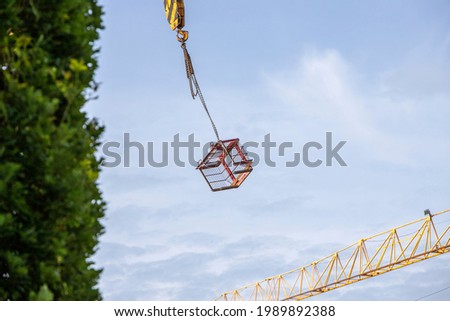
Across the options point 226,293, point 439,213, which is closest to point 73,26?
point 439,213

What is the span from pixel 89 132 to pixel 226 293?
217 feet

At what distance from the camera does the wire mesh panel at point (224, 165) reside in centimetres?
2392

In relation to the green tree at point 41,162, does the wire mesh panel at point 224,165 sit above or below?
above

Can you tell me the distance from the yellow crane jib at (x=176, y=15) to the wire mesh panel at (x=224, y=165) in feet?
22.5

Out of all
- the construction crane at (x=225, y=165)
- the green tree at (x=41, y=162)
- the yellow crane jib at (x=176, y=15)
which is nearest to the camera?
the green tree at (x=41, y=162)

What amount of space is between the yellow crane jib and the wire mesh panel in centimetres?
686

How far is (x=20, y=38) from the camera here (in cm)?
706

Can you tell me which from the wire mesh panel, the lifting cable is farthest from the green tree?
the wire mesh panel

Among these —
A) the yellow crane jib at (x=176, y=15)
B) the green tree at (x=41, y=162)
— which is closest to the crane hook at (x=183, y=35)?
the yellow crane jib at (x=176, y=15)

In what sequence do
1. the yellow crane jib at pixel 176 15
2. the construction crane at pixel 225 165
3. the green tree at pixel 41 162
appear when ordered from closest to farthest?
the green tree at pixel 41 162, the yellow crane jib at pixel 176 15, the construction crane at pixel 225 165

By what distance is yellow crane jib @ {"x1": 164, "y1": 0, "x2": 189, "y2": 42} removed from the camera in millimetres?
17781

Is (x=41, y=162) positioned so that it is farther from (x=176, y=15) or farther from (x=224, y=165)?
(x=224, y=165)

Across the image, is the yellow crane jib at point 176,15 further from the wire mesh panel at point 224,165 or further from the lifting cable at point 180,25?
the wire mesh panel at point 224,165
